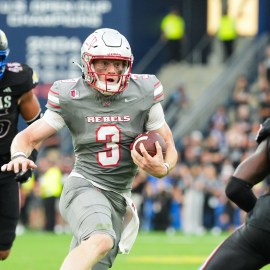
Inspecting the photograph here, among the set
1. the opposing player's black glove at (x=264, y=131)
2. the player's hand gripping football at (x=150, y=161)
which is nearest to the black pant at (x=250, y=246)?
the opposing player's black glove at (x=264, y=131)

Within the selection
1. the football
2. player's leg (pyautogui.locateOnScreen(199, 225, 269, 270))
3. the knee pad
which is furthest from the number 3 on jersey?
player's leg (pyautogui.locateOnScreen(199, 225, 269, 270))

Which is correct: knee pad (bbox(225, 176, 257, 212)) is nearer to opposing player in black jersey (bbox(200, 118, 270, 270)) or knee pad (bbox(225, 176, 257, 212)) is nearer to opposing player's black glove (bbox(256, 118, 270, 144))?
opposing player in black jersey (bbox(200, 118, 270, 270))

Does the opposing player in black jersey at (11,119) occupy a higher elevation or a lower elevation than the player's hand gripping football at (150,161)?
lower

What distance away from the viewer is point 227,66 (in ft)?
73.7

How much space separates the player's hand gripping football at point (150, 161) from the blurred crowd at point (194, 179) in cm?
1117

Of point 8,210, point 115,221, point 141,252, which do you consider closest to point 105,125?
point 115,221

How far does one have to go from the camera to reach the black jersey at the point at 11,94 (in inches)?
309

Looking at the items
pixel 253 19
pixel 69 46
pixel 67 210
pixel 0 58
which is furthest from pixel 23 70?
pixel 253 19

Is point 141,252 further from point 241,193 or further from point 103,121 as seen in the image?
point 241,193

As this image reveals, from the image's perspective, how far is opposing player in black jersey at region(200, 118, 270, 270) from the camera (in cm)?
557

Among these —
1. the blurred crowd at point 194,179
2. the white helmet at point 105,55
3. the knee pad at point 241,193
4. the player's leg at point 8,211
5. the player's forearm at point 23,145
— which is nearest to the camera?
the knee pad at point 241,193

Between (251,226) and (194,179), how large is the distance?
13.0m

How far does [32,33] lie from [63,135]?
8.93ft

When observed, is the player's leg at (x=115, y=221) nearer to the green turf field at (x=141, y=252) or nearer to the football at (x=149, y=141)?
the football at (x=149, y=141)
